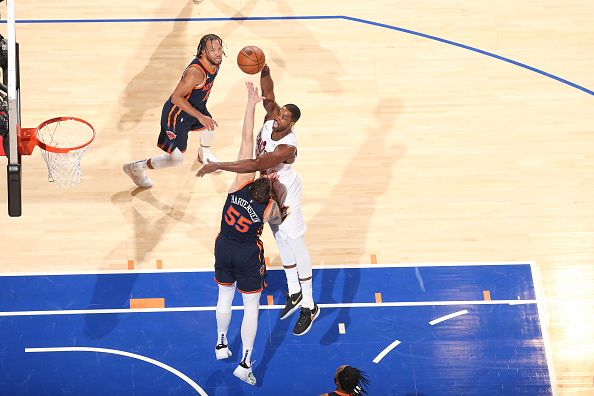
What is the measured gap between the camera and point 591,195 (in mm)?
10688

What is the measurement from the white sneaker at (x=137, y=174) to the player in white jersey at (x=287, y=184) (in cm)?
170

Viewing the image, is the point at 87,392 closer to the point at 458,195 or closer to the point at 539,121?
the point at 458,195

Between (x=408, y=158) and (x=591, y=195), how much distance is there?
2199 mm

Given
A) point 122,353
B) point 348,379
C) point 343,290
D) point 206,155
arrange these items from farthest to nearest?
1. point 206,155
2. point 343,290
3. point 122,353
4. point 348,379

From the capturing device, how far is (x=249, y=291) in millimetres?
8781

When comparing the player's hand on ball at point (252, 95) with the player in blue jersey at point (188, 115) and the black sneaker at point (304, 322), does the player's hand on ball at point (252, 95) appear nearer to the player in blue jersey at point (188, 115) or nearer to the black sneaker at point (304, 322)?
the player in blue jersey at point (188, 115)

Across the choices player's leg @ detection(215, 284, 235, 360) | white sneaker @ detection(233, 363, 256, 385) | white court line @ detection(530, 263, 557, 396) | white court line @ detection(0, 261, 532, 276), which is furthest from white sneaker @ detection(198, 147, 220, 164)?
white court line @ detection(530, 263, 557, 396)

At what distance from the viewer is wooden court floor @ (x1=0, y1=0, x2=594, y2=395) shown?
10180 mm

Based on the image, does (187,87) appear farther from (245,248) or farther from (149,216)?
(245,248)

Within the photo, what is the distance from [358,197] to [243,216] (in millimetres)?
2450

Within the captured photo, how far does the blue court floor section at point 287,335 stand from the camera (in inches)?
362

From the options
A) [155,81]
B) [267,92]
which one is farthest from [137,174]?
[267,92]

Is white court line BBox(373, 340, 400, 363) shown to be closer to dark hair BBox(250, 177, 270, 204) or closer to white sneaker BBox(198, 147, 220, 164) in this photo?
dark hair BBox(250, 177, 270, 204)

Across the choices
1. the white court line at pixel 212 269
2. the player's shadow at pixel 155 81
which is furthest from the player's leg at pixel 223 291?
the player's shadow at pixel 155 81
